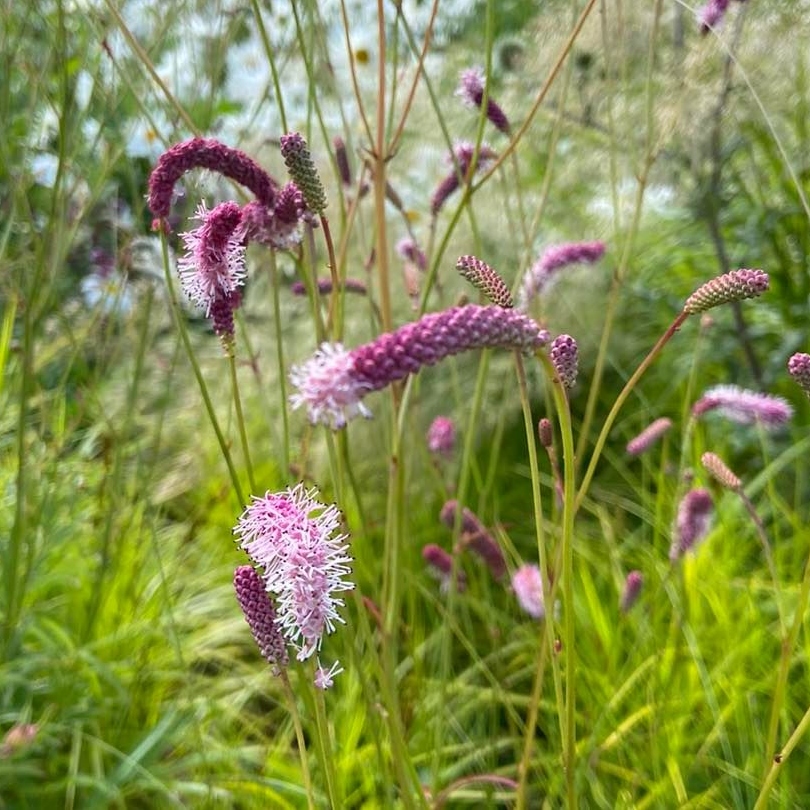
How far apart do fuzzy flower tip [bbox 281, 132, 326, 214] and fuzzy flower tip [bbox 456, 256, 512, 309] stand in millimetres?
142

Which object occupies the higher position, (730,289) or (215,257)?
(215,257)

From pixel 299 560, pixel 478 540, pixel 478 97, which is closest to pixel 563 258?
pixel 478 97

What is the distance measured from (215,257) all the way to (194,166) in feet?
0.23

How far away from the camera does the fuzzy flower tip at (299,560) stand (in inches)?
21.2

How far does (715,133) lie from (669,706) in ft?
4.43

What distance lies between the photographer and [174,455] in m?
3.07

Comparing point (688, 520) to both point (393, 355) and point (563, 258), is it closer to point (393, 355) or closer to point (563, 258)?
point (563, 258)

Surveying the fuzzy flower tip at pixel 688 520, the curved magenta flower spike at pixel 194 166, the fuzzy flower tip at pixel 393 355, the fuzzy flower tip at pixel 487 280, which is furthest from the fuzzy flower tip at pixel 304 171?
the fuzzy flower tip at pixel 688 520

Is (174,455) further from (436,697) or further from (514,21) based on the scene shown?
(514,21)

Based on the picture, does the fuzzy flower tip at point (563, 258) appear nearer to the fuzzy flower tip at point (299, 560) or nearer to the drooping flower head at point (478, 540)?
the drooping flower head at point (478, 540)

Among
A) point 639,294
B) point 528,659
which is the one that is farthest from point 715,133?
point 528,659

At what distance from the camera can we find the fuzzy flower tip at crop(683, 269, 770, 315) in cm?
55

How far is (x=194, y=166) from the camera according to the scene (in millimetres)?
629

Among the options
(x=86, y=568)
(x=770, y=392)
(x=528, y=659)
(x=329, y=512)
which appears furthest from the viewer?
(x=770, y=392)
